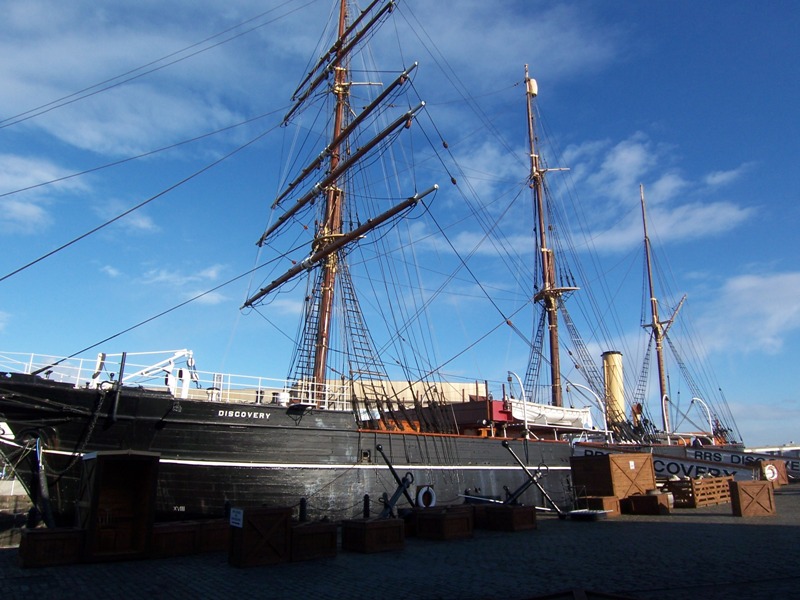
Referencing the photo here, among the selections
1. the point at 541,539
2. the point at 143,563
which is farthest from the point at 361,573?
the point at 541,539

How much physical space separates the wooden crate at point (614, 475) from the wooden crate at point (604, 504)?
1.52ft

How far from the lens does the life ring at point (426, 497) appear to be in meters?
17.7

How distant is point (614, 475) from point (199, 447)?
13.1 meters

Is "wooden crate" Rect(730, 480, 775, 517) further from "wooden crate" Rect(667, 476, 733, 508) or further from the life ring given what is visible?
the life ring

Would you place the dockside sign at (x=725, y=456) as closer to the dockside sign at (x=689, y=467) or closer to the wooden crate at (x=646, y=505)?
the dockside sign at (x=689, y=467)

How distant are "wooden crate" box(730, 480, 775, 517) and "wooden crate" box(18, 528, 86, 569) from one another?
15.9 m

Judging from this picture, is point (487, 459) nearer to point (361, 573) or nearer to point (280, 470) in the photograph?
point (280, 470)

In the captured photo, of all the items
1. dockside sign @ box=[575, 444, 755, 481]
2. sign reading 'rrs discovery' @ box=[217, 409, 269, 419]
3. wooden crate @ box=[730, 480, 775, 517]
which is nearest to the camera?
sign reading 'rrs discovery' @ box=[217, 409, 269, 419]

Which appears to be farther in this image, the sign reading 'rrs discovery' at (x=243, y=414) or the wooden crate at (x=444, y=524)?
the sign reading 'rrs discovery' at (x=243, y=414)

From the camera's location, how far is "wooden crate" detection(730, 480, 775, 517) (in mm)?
15984

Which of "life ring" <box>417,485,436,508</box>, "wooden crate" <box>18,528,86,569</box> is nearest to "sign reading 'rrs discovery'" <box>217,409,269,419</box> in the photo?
"wooden crate" <box>18,528,86,569</box>

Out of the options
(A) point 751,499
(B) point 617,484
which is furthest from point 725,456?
(A) point 751,499

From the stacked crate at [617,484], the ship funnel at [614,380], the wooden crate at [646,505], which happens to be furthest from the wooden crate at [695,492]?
the ship funnel at [614,380]

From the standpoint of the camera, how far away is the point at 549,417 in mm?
25719
